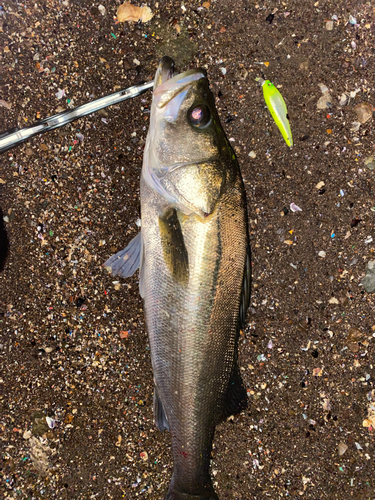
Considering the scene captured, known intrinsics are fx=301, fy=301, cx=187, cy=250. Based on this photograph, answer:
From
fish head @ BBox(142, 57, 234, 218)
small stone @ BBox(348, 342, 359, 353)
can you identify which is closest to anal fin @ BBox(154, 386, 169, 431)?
fish head @ BBox(142, 57, 234, 218)

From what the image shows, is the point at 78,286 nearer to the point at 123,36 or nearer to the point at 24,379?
the point at 24,379

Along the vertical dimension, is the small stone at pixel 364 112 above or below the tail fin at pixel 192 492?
A: above

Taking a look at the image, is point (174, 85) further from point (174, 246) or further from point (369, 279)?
point (369, 279)

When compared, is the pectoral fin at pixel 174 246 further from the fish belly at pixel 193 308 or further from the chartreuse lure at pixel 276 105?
the chartreuse lure at pixel 276 105

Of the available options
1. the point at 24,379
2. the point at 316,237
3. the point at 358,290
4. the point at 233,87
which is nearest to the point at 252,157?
the point at 233,87

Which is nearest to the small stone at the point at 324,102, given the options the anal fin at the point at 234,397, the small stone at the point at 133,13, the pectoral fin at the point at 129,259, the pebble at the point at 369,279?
the pebble at the point at 369,279

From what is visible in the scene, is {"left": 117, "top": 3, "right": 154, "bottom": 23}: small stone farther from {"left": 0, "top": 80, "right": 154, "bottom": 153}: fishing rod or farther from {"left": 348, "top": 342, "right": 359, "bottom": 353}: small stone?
{"left": 348, "top": 342, "right": 359, "bottom": 353}: small stone

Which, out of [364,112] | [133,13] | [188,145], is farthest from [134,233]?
[364,112]
